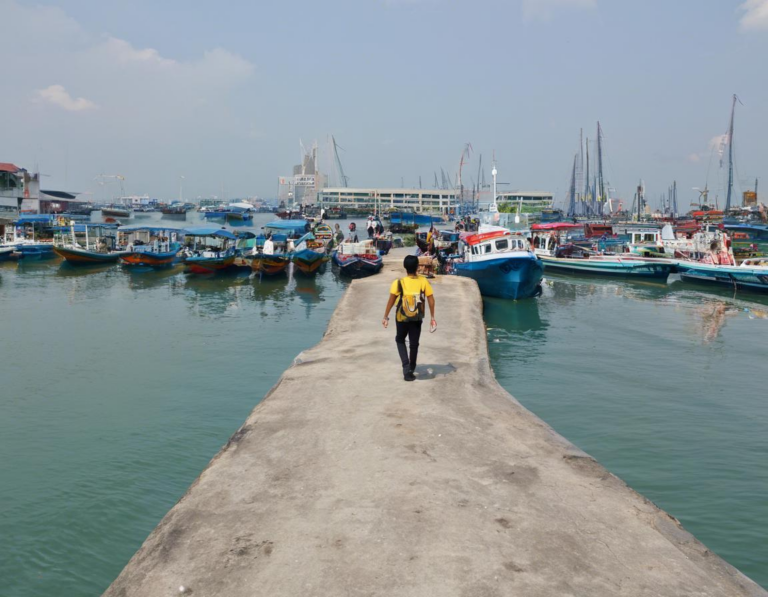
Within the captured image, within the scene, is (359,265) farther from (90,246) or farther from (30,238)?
(30,238)

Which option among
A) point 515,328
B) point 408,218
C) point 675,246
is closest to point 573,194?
point 408,218

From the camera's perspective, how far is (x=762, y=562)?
643cm

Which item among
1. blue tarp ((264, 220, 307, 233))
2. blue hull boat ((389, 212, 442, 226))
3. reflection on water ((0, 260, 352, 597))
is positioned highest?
blue hull boat ((389, 212, 442, 226))

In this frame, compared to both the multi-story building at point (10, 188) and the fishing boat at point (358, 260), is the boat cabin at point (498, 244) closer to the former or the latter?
the fishing boat at point (358, 260)

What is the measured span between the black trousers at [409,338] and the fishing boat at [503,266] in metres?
15.4

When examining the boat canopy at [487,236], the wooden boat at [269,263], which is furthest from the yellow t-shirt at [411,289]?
the wooden boat at [269,263]

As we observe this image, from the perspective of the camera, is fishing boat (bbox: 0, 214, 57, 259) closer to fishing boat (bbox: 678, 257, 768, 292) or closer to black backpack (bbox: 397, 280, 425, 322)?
fishing boat (bbox: 678, 257, 768, 292)

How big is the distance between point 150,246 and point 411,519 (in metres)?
36.3

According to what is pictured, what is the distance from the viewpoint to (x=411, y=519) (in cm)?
480

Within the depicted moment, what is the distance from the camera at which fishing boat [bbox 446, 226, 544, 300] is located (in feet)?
78.2

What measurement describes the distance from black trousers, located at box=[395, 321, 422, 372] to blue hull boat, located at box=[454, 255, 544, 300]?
50.6 ft

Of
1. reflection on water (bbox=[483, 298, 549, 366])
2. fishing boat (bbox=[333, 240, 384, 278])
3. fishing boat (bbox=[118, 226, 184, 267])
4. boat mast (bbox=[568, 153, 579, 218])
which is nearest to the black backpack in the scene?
reflection on water (bbox=[483, 298, 549, 366])

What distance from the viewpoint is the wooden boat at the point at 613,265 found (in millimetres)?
33344

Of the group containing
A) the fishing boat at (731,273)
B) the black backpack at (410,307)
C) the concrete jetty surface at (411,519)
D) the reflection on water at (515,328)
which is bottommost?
the reflection on water at (515,328)
